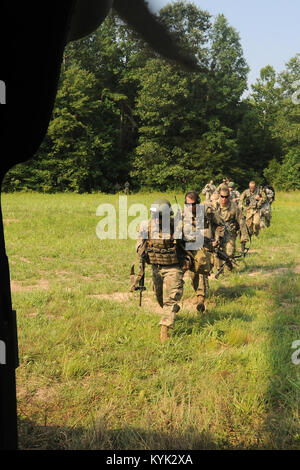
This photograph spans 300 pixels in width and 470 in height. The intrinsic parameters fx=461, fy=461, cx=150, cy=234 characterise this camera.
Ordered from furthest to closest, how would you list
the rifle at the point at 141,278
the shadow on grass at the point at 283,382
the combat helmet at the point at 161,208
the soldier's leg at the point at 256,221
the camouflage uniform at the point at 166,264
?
the soldier's leg at the point at 256,221, the rifle at the point at 141,278, the combat helmet at the point at 161,208, the camouflage uniform at the point at 166,264, the shadow on grass at the point at 283,382

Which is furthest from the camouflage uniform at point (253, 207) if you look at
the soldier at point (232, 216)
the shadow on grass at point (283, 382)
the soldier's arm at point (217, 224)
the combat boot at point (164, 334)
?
the combat boot at point (164, 334)

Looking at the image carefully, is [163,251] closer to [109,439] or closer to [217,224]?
[109,439]

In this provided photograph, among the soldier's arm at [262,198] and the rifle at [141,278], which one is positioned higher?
the soldier's arm at [262,198]

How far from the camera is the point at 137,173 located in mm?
36469

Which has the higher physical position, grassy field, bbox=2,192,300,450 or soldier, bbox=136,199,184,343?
soldier, bbox=136,199,184,343

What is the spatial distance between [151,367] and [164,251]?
4.43 feet

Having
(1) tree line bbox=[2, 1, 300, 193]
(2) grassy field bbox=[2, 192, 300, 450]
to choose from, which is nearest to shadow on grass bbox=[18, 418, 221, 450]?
(2) grassy field bbox=[2, 192, 300, 450]

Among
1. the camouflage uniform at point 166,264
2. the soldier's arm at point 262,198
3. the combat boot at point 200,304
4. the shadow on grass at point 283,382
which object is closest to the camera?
the shadow on grass at point 283,382

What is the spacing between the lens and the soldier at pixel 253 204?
1223 centimetres

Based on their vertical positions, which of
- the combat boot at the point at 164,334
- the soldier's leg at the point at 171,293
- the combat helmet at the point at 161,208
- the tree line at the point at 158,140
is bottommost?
the combat boot at the point at 164,334

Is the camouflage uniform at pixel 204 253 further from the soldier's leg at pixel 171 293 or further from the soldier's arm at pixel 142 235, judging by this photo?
the soldier's arm at pixel 142 235

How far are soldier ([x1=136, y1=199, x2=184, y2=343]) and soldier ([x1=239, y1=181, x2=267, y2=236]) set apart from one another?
735 cm

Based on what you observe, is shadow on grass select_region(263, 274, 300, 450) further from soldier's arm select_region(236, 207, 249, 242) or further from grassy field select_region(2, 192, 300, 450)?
soldier's arm select_region(236, 207, 249, 242)

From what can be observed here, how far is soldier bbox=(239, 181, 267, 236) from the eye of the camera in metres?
12.2
